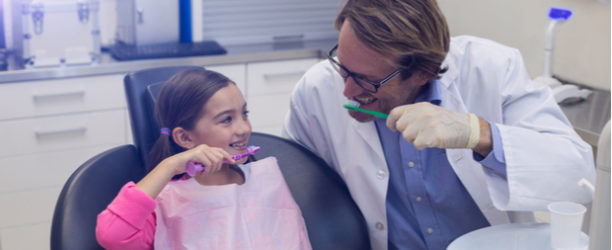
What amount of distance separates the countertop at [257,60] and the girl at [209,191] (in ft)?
3.73

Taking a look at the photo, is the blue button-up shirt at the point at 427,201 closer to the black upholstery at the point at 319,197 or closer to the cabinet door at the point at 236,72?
the black upholstery at the point at 319,197

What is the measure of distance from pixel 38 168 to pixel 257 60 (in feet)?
3.39

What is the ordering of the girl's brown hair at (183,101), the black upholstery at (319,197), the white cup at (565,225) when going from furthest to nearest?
the black upholstery at (319,197), the girl's brown hair at (183,101), the white cup at (565,225)

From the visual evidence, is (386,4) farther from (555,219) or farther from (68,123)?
(68,123)

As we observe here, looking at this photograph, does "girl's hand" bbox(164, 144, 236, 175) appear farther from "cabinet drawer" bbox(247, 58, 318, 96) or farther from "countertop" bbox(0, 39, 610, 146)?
"cabinet drawer" bbox(247, 58, 318, 96)

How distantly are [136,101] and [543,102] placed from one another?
38.6 inches

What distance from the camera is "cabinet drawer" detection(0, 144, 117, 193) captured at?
9.37 ft

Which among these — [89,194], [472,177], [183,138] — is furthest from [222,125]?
[472,177]

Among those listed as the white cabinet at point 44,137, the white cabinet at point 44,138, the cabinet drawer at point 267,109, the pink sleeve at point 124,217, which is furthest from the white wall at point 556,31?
the pink sleeve at point 124,217

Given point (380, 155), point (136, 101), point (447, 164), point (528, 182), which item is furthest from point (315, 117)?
point (528, 182)

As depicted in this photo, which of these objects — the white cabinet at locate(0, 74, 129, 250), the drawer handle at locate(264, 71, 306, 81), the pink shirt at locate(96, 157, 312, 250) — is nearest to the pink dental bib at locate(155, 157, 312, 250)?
the pink shirt at locate(96, 157, 312, 250)

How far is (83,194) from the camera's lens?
1.50 meters

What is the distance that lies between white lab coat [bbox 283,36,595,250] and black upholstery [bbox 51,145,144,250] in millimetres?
434

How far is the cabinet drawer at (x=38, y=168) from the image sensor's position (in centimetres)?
286
